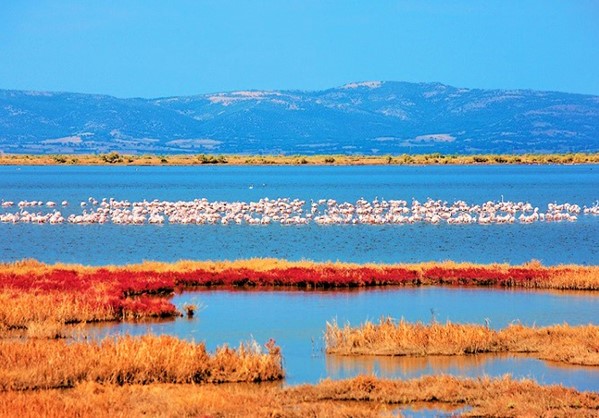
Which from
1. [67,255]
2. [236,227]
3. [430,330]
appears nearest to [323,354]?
[430,330]

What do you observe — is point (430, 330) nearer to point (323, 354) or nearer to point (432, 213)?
point (323, 354)

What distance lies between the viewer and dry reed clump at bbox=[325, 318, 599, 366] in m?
19.5

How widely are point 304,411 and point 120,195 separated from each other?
→ 71868 millimetres

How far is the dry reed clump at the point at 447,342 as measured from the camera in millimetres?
19453

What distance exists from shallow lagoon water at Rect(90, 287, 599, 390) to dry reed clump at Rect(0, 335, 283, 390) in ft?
2.58

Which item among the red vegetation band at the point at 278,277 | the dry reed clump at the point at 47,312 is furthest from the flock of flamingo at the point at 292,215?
the dry reed clump at the point at 47,312

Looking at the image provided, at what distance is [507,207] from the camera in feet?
196

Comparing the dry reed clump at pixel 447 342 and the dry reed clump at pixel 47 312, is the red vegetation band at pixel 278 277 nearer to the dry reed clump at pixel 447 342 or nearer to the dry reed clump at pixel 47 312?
the dry reed clump at pixel 47 312

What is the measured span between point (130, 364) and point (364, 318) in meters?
8.03

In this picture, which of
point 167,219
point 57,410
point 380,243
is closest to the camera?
point 57,410

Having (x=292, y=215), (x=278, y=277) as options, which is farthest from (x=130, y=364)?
(x=292, y=215)

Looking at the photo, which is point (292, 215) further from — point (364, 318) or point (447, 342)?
point (447, 342)

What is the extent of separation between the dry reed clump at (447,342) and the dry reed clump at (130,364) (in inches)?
96.0

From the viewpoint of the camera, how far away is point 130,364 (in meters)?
16.5
